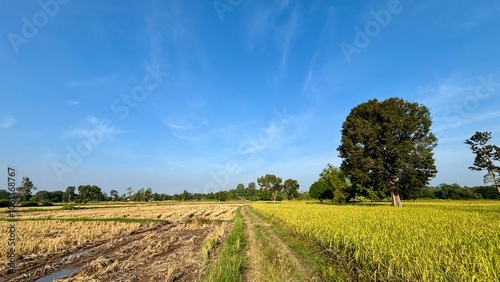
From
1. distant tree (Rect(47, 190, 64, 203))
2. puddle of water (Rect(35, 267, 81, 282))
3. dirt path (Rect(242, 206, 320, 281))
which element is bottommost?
puddle of water (Rect(35, 267, 81, 282))

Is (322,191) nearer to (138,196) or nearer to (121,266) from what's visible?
(121,266)

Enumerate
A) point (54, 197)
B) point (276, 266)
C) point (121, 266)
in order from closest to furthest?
point (276, 266) → point (121, 266) → point (54, 197)

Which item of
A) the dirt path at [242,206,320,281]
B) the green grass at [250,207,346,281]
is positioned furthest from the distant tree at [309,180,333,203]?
the dirt path at [242,206,320,281]

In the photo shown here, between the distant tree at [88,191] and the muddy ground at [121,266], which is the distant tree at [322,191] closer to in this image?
the muddy ground at [121,266]

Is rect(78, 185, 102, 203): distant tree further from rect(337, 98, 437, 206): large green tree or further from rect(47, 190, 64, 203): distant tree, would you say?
rect(337, 98, 437, 206): large green tree

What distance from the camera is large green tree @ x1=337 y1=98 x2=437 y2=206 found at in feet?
101

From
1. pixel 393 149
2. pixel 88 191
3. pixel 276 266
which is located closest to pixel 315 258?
pixel 276 266

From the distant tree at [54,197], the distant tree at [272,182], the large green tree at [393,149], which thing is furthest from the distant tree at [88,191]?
the large green tree at [393,149]

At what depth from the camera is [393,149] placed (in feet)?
101

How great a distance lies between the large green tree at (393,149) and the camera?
1206 inches

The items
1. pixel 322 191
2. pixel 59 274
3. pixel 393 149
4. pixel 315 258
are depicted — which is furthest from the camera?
pixel 322 191

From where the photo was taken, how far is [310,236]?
11.0 meters

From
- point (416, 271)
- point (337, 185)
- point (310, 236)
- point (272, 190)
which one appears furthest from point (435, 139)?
point (272, 190)

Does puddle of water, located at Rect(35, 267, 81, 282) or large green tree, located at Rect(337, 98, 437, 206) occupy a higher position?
large green tree, located at Rect(337, 98, 437, 206)
